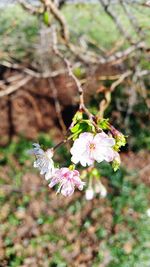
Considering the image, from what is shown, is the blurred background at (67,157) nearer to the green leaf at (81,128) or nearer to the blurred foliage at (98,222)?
the blurred foliage at (98,222)

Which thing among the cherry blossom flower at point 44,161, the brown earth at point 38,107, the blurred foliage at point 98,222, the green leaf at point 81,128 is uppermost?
the green leaf at point 81,128

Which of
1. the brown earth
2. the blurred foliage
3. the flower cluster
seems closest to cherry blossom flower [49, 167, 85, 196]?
the flower cluster

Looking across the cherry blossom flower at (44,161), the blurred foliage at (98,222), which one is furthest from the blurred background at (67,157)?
the cherry blossom flower at (44,161)

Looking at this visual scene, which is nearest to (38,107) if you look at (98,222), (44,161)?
(98,222)

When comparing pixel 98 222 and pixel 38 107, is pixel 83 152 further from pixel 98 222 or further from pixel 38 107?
pixel 38 107

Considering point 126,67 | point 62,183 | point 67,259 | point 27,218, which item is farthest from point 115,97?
point 62,183

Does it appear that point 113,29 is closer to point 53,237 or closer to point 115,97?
point 115,97
